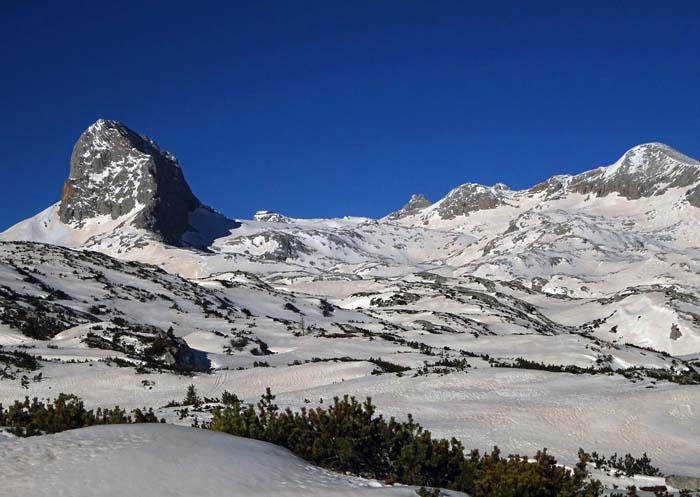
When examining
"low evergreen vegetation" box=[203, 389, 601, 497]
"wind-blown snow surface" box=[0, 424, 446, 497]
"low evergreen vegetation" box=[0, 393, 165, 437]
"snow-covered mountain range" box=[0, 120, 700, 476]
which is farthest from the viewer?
"snow-covered mountain range" box=[0, 120, 700, 476]

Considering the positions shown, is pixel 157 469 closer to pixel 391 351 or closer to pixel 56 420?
pixel 56 420

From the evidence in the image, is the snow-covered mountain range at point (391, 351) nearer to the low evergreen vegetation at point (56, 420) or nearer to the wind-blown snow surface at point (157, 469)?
the wind-blown snow surface at point (157, 469)

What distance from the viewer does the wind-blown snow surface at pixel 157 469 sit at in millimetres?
8227

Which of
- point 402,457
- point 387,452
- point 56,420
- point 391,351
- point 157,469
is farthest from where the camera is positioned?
point 391,351

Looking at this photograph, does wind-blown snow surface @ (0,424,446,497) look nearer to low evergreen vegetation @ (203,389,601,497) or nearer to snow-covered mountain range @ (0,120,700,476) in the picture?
low evergreen vegetation @ (203,389,601,497)

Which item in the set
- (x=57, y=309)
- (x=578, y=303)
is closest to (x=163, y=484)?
(x=57, y=309)

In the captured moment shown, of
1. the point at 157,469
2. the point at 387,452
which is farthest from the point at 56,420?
the point at 387,452

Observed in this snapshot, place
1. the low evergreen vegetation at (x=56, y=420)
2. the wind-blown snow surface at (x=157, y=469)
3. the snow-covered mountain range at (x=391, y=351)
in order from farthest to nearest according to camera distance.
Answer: the snow-covered mountain range at (x=391, y=351) < the low evergreen vegetation at (x=56, y=420) < the wind-blown snow surface at (x=157, y=469)

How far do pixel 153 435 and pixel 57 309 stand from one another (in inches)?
1470

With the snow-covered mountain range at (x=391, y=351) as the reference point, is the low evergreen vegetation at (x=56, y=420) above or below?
below

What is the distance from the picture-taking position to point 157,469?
8867 millimetres

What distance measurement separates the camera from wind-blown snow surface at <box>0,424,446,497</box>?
8227 millimetres

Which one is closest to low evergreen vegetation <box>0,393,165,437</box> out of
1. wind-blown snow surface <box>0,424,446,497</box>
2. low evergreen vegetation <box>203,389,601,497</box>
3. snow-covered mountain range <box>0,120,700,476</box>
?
wind-blown snow surface <box>0,424,446,497</box>

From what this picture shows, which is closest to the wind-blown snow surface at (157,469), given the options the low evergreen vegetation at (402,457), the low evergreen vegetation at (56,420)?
the low evergreen vegetation at (402,457)
